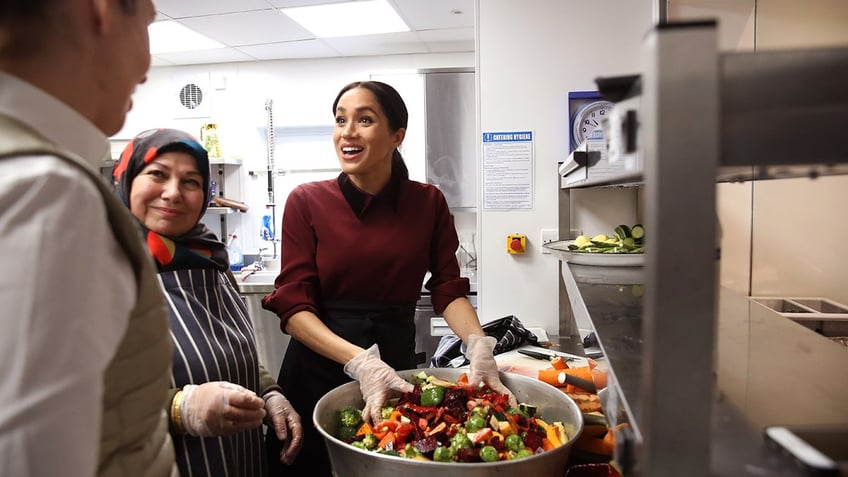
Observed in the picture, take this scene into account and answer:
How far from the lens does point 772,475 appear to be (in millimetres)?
436

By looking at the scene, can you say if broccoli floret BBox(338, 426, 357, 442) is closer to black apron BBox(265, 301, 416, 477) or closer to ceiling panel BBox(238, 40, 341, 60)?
black apron BBox(265, 301, 416, 477)

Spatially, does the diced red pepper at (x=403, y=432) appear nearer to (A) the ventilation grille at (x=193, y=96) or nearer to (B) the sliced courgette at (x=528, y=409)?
(B) the sliced courgette at (x=528, y=409)

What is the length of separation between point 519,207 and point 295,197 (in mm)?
1222

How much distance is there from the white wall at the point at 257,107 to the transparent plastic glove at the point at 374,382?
393 cm

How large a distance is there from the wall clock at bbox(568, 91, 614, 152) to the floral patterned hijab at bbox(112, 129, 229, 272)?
1726 mm

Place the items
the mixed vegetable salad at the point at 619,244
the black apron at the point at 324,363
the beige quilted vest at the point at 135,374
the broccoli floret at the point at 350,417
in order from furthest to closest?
1. the black apron at the point at 324,363
2. the mixed vegetable salad at the point at 619,244
3. the broccoli floret at the point at 350,417
4. the beige quilted vest at the point at 135,374

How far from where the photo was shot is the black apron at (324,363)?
1751 mm

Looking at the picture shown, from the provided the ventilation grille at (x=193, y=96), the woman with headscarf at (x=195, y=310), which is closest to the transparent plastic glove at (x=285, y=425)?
Answer: the woman with headscarf at (x=195, y=310)

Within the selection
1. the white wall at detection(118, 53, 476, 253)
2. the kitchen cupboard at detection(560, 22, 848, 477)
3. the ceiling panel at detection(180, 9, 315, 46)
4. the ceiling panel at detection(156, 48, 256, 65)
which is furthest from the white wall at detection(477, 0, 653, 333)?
the ceiling panel at detection(156, 48, 256, 65)

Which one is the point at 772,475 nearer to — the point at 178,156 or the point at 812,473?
the point at 812,473

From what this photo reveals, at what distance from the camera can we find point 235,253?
5195 mm

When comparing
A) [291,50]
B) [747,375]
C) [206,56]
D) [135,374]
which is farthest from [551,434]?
[206,56]

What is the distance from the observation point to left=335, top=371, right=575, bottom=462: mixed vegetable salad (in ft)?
3.46

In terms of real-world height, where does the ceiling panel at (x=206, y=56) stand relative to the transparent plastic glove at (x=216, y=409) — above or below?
above
